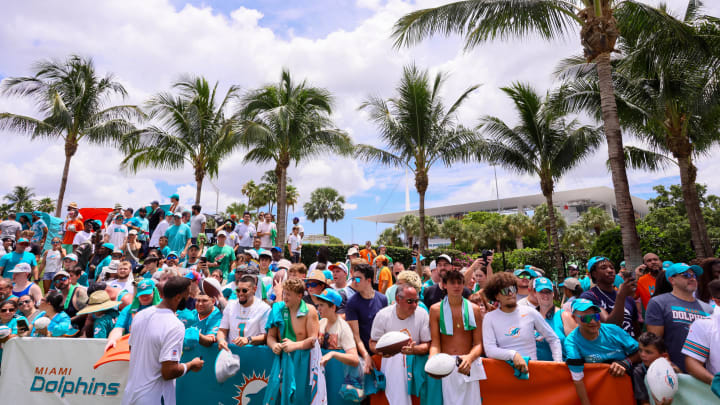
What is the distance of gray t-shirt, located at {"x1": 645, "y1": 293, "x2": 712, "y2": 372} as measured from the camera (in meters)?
3.60

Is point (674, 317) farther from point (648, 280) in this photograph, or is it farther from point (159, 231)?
point (159, 231)

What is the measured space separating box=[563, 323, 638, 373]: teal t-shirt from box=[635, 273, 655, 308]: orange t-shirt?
259 cm

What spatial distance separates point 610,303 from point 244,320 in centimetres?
423

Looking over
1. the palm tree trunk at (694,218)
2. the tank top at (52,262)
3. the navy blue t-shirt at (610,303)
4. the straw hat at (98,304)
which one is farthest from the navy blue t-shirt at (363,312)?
the palm tree trunk at (694,218)

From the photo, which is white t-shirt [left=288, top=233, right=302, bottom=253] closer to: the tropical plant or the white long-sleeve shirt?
the white long-sleeve shirt

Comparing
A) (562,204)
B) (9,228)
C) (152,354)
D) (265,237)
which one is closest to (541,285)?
(152,354)

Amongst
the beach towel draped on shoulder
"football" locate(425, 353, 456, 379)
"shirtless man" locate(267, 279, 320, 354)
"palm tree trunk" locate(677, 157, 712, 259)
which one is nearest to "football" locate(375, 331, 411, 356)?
"football" locate(425, 353, 456, 379)

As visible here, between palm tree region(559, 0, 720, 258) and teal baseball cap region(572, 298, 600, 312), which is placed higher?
palm tree region(559, 0, 720, 258)

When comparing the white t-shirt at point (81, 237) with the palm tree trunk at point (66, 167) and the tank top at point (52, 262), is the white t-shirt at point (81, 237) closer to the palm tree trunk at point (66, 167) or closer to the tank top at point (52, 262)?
the tank top at point (52, 262)

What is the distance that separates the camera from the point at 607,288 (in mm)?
4613

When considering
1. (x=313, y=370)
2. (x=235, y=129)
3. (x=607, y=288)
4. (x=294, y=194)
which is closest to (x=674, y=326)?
(x=607, y=288)

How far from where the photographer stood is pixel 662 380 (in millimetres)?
3148

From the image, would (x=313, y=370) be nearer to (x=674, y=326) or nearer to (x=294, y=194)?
(x=674, y=326)

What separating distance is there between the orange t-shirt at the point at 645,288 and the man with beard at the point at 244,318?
5.42 metres
